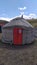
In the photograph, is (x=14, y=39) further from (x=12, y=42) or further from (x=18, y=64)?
(x=18, y=64)

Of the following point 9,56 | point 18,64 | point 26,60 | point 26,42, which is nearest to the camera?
point 18,64

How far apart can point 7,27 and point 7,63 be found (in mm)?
5892

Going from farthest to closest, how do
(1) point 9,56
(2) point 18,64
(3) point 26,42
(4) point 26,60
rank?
(3) point 26,42
(1) point 9,56
(4) point 26,60
(2) point 18,64

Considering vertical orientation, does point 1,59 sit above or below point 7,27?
below

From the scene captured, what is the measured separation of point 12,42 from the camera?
13320 millimetres

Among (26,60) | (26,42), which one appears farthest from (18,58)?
(26,42)

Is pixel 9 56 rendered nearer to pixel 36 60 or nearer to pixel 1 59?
pixel 1 59

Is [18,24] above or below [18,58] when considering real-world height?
above

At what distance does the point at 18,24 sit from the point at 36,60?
547 centimetres

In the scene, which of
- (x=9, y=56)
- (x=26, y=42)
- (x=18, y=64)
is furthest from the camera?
(x=26, y=42)

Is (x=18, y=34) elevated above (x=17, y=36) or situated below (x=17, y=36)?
above

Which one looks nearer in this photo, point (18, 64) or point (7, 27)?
point (18, 64)

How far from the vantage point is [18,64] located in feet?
26.2

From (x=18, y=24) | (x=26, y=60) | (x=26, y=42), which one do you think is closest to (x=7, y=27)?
(x=18, y=24)
